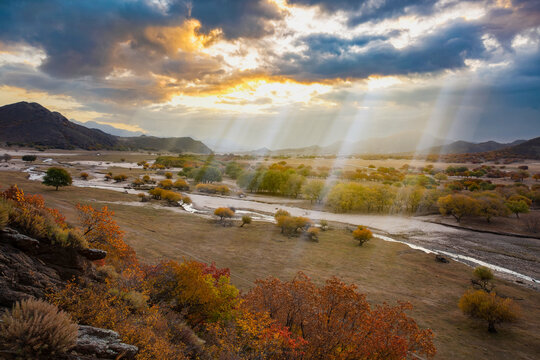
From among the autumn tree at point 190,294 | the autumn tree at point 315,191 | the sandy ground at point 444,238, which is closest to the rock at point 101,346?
the autumn tree at point 190,294

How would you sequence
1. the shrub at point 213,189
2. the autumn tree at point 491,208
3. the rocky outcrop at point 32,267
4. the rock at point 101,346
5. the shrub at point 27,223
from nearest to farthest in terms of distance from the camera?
the rock at point 101,346, the rocky outcrop at point 32,267, the shrub at point 27,223, the autumn tree at point 491,208, the shrub at point 213,189

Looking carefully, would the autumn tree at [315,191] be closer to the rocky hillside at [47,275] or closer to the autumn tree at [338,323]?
the autumn tree at [338,323]

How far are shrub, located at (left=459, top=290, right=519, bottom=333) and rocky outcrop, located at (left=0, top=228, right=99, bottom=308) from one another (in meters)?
23.9

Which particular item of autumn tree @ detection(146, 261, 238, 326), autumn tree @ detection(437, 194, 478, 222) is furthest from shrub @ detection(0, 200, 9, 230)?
autumn tree @ detection(437, 194, 478, 222)

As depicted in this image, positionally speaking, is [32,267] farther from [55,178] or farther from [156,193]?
[55,178]

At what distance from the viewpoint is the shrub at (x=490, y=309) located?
18609 mm

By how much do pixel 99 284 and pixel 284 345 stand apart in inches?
289

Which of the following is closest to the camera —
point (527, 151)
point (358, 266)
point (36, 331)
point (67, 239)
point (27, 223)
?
point (36, 331)

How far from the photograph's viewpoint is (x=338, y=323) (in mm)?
11266

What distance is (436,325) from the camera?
1880 centimetres

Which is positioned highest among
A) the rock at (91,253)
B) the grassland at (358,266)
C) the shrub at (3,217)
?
the shrub at (3,217)

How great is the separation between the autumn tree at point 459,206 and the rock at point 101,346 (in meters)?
58.3

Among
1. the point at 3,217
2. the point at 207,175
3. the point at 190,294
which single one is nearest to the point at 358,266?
the point at 190,294

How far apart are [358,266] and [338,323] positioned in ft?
63.5
